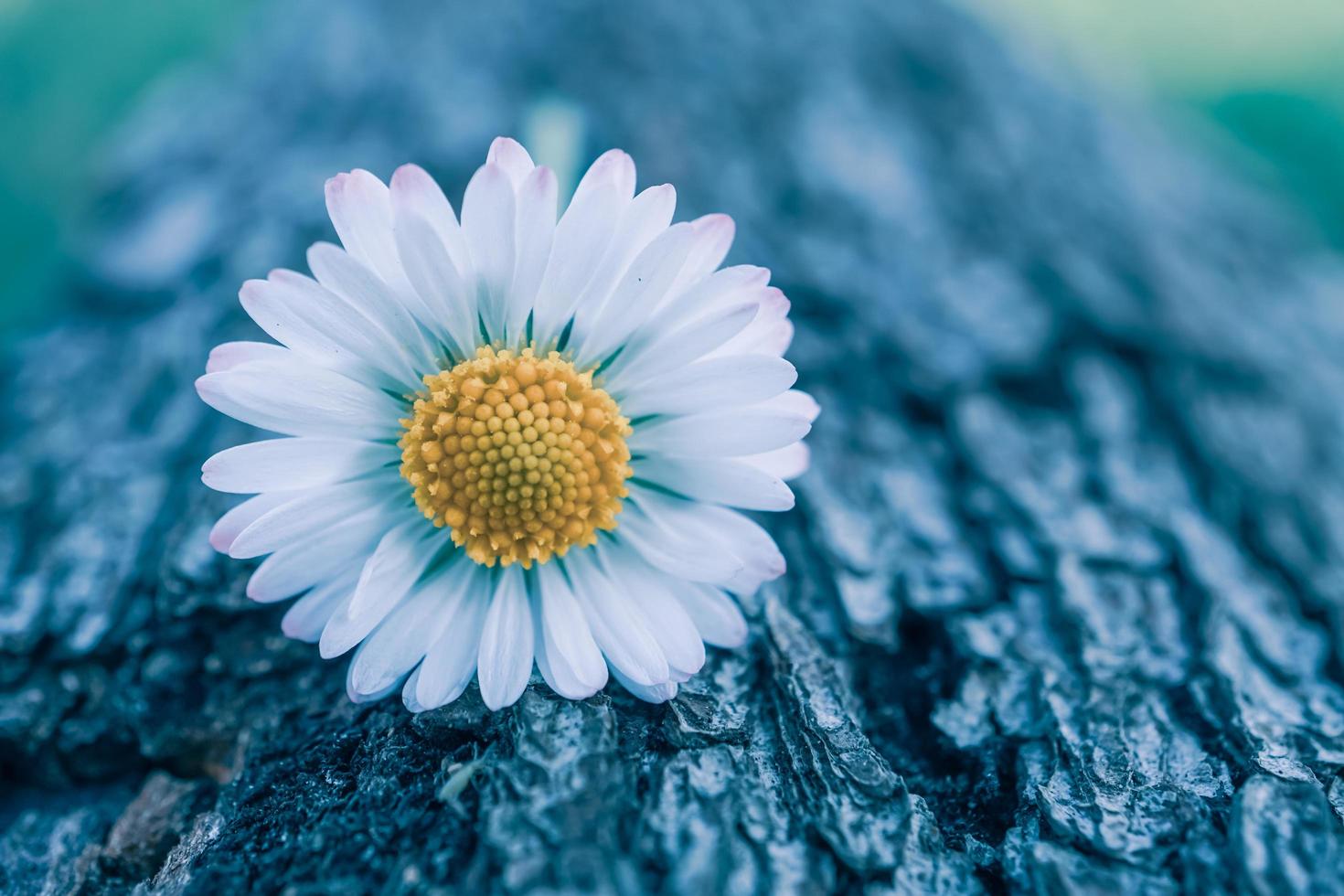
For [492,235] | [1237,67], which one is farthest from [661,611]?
[1237,67]

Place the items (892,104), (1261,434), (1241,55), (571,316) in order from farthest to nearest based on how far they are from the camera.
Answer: (1241,55), (892,104), (1261,434), (571,316)

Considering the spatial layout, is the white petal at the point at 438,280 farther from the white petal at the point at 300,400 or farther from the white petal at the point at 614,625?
the white petal at the point at 614,625

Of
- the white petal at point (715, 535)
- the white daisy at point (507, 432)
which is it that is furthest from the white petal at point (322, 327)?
the white petal at point (715, 535)

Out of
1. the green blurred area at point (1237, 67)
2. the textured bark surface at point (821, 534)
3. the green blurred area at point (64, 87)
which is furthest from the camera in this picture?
the green blurred area at point (1237, 67)

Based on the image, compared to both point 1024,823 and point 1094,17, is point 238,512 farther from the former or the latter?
Answer: point 1094,17

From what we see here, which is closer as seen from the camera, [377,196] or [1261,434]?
[377,196]

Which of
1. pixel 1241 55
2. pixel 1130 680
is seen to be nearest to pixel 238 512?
pixel 1130 680
